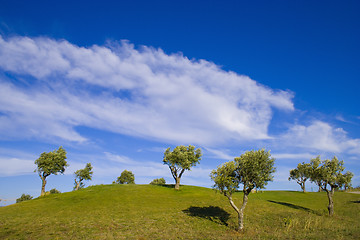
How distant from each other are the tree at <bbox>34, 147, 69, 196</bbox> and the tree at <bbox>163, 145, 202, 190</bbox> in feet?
124

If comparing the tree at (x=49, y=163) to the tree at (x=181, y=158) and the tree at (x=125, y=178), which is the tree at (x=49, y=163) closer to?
the tree at (x=181, y=158)

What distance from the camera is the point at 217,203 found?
48125 mm

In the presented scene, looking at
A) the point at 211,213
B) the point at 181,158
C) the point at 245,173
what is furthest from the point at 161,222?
the point at 181,158

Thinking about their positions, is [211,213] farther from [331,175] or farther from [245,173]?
[331,175]

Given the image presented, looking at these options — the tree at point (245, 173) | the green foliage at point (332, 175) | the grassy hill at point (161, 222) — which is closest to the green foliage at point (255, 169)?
the tree at point (245, 173)

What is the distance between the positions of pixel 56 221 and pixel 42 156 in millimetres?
43394

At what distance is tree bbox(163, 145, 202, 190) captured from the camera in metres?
72.2

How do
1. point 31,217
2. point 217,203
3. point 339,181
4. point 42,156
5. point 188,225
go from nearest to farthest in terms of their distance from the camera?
point 188,225 → point 31,217 → point 339,181 → point 217,203 → point 42,156

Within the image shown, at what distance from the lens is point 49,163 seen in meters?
66.6

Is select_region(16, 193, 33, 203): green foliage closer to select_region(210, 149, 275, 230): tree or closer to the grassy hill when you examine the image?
the grassy hill

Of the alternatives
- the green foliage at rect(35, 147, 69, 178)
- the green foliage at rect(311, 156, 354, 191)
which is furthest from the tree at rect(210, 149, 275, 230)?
the green foliage at rect(35, 147, 69, 178)

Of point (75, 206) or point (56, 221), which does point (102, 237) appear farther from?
point (75, 206)

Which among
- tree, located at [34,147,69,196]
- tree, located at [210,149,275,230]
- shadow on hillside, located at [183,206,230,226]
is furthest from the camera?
tree, located at [34,147,69,196]

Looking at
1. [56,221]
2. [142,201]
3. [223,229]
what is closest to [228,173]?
[223,229]
